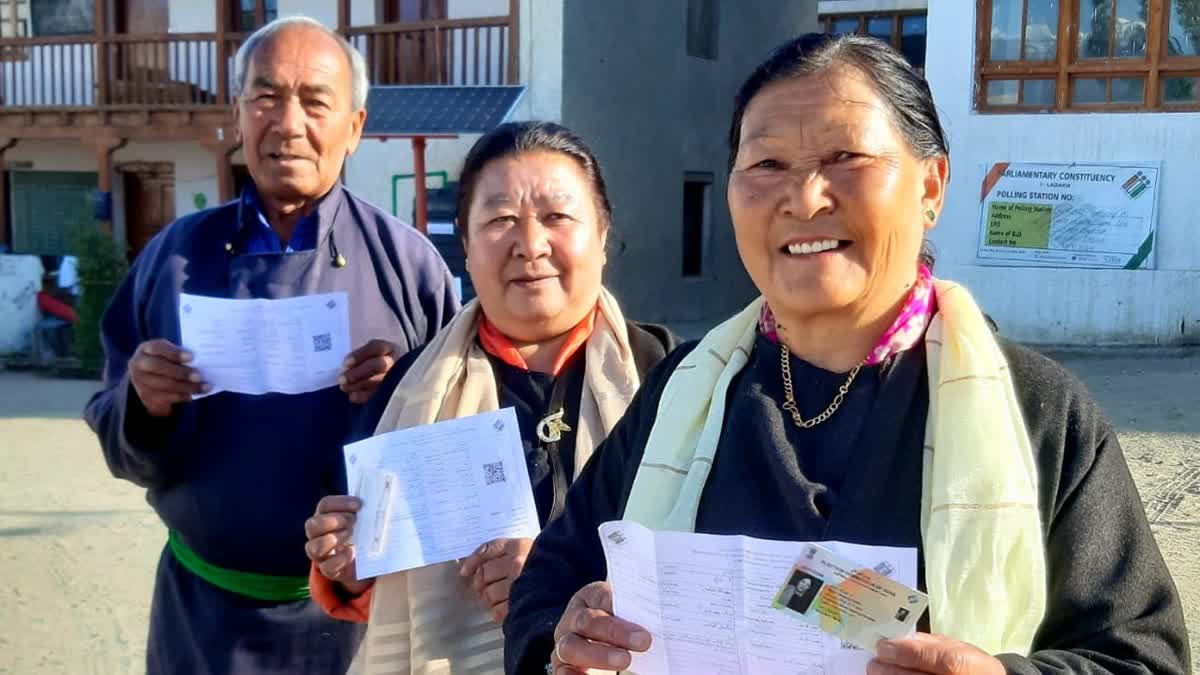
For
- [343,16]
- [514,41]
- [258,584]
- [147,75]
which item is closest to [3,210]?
[147,75]

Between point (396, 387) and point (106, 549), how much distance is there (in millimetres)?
4625

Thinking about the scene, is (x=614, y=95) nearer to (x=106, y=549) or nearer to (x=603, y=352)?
(x=106, y=549)

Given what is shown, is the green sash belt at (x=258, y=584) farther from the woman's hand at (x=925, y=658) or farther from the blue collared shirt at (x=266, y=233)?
the woman's hand at (x=925, y=658)

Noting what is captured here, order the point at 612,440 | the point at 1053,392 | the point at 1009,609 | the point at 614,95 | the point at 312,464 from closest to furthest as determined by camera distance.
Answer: the point at 1009,609 → the point at 1053,392 → the point at 612,440 → the point at 312,464 → the point at 614,95

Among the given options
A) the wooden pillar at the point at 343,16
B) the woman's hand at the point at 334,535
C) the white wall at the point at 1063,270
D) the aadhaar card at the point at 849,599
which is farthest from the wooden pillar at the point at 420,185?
the aadhaar card at the point at 849,599

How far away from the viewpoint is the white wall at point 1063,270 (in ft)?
39.1

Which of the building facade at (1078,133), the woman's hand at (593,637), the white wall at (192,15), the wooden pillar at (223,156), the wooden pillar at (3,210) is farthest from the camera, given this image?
the wooden pillar at (3,210)

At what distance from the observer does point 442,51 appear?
14805 mm

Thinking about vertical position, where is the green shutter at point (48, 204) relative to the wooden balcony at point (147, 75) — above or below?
below

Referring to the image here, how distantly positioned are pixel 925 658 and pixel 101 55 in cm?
1827

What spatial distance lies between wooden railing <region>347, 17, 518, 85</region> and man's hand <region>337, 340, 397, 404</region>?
40.6 feet

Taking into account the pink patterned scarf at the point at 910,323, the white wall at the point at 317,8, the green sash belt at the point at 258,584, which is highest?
the white wall at the point at 317,8

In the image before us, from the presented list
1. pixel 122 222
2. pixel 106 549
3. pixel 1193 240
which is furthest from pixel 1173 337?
pixel 122 222

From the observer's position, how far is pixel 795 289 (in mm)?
1654
